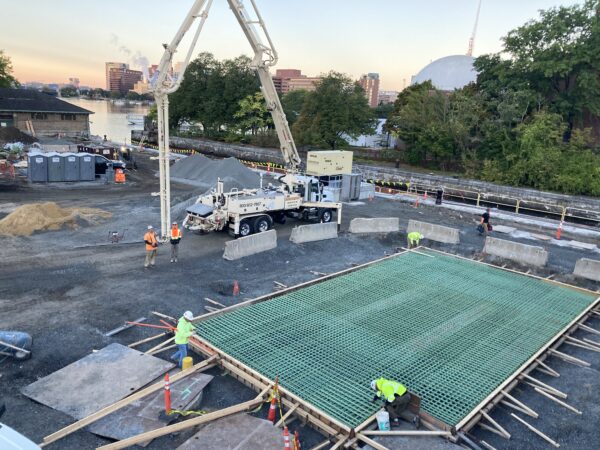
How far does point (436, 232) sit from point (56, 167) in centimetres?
2584

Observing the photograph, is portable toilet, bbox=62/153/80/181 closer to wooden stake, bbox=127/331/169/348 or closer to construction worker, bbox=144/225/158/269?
construction worker, bbox=144/225/158/269

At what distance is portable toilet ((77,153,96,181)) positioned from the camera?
109ft

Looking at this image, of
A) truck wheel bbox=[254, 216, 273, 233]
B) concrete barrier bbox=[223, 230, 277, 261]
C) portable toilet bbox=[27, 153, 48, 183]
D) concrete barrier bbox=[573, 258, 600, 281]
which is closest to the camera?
concrete barrier bbox=[223, 230, 277, 261]

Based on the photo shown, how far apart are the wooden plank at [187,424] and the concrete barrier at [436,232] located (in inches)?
612

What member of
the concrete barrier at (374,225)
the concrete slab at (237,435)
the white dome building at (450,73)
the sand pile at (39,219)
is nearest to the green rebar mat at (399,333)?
the concrete slab at (237,435)

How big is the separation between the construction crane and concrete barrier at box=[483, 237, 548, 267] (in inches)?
302

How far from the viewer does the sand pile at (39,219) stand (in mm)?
20122


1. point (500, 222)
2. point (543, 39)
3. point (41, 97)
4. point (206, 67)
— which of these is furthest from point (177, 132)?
point (500, 222)

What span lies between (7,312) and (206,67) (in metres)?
57.1

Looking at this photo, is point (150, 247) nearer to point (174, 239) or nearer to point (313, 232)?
point (174, 239)

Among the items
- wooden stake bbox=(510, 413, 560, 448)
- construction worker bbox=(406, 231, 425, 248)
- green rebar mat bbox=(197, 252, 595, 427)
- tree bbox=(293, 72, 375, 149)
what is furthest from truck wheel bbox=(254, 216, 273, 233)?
tree bbox=(293, 72, 375, 149)

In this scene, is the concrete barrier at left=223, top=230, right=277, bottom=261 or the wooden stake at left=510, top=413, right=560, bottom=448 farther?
the concrete barrier at left=223, top=230, right=277, bottom=261

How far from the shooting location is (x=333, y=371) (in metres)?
10.7

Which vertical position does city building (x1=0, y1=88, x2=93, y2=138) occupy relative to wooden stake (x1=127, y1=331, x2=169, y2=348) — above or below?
above
